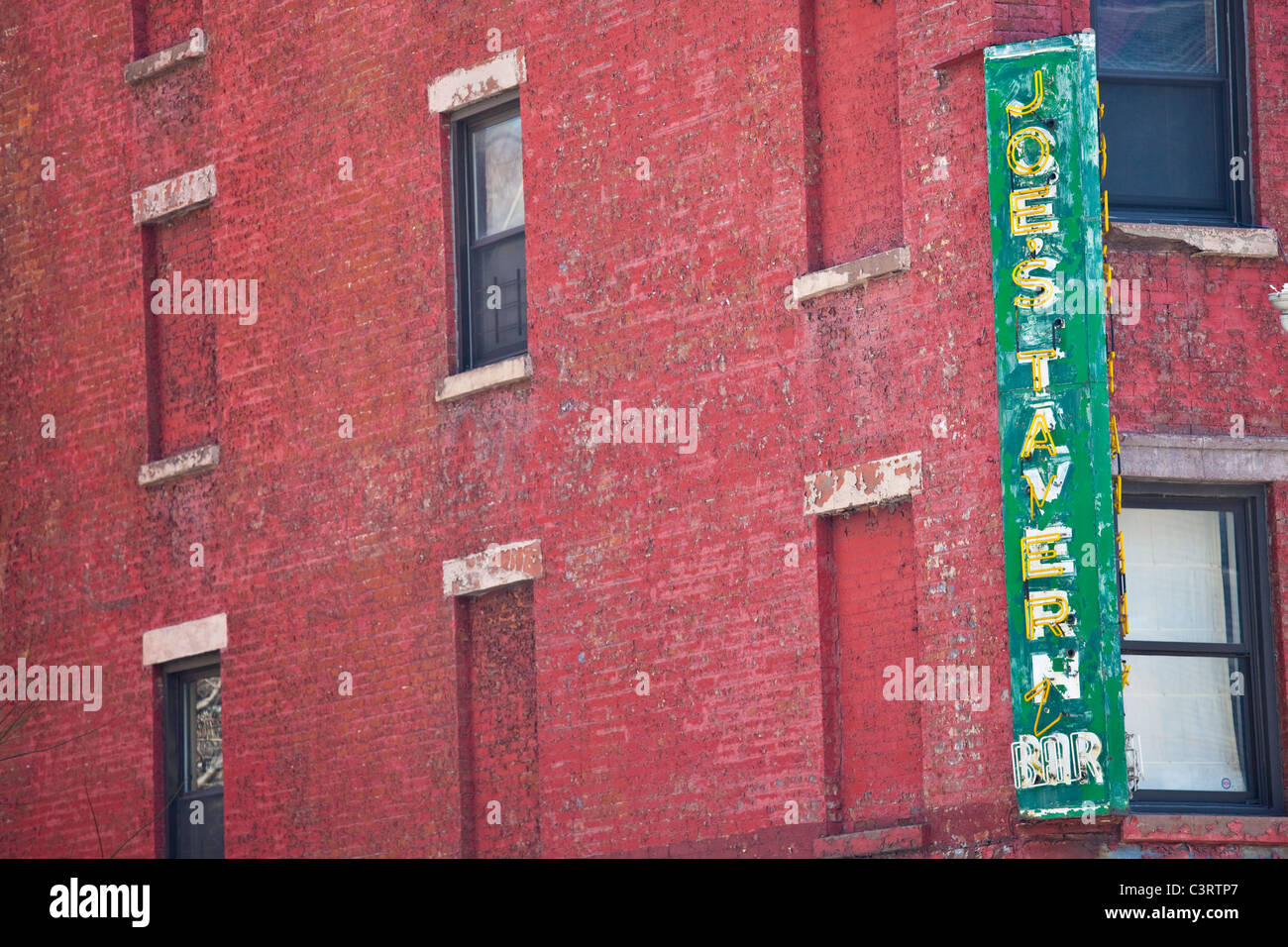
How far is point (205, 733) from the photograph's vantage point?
21984 millimetres

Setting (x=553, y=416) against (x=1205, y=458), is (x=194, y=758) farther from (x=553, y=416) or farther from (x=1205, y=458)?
(x=1205, y=458)

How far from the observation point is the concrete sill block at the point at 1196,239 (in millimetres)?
16672

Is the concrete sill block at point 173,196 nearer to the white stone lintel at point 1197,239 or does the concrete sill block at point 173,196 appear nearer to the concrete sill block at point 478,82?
the concrete sill block at point 478,82

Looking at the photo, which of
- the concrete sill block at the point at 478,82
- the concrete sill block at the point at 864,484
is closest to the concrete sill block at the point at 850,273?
the concrete sill block at the point at 864,484

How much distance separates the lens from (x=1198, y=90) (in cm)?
1744

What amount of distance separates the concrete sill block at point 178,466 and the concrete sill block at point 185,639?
1290 mm

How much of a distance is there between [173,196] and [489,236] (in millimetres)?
3672

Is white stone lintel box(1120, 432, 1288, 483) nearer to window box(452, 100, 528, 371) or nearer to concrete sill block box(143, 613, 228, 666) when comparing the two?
window box(452, 100, 528, 371)

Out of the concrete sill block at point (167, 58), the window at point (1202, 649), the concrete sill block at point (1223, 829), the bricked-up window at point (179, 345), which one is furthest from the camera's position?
the concrete sill block at point (167, 58)

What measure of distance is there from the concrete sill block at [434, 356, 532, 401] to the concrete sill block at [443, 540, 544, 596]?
1.27 metres

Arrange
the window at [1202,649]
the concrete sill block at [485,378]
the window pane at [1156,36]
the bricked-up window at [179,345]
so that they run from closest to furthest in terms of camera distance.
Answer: the window at [1202,649], the window pane at [1156,36], the concrete sill block at [485,378], the bricked-up window at [179,345]

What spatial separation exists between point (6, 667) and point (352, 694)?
4504mm

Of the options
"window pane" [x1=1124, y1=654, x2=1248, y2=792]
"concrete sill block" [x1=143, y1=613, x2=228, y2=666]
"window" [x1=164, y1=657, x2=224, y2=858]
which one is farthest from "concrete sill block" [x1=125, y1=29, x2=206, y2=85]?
"window pane" [x1=1124, y1=654, x2=1248, y2=792]

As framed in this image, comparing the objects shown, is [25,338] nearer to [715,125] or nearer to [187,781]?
[187,781]
